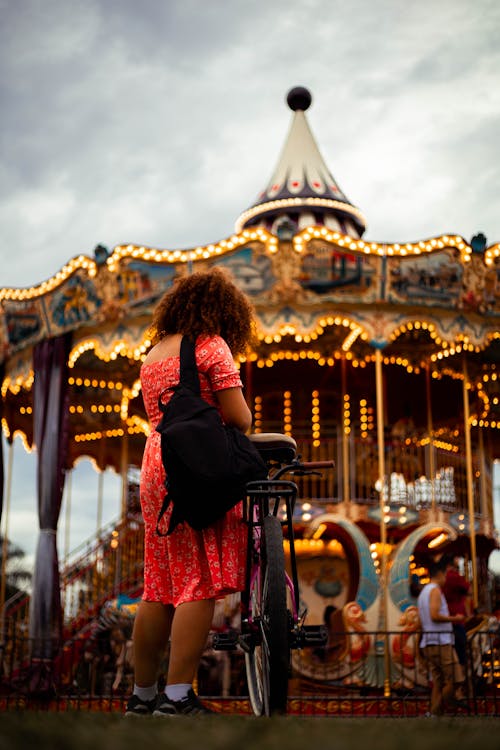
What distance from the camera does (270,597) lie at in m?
3.10

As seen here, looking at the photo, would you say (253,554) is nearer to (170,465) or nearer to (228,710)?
(170,465)

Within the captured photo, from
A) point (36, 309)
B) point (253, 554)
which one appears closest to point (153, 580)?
point (253, 554)

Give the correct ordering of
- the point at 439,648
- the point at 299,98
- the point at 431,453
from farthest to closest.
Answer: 1. the point at 299,98
2. the point at 431,453
3. the point at 439,648

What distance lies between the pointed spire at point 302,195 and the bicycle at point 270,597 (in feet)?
46.0

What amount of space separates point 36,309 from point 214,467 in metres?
11.6

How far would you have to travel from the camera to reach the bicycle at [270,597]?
307 centimetres

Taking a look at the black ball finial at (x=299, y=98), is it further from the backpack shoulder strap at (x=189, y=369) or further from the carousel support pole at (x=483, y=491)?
the backpack shoulder strap at (x=189, y=369)

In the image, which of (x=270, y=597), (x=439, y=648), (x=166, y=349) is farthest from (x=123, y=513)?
(x=270, y=597)

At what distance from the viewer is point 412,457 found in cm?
1567

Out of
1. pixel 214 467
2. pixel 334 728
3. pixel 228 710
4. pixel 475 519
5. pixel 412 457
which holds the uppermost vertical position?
pixel 412 457

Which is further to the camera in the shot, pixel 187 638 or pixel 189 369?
pixel 189 369

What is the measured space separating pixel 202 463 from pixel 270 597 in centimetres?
50

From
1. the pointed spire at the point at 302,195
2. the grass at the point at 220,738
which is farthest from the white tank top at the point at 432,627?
A: the pointed spire at the point at 302,195

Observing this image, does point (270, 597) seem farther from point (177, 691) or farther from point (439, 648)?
point (439, 648)
